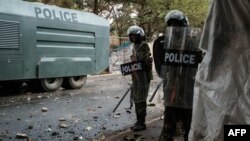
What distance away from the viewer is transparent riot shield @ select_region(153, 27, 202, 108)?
570 centimetres

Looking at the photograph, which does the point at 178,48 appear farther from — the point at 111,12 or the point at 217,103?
the point at 111,12

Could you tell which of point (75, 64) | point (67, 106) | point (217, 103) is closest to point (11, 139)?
point (67, 106)

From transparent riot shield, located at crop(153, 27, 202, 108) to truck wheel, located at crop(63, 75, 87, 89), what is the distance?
979 centimetres

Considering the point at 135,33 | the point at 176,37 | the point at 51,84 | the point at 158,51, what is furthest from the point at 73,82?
the point at 176,37

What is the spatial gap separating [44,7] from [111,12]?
18.8 metres

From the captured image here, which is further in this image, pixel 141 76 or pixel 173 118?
pixel 141 76

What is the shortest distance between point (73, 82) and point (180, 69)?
32.9ft

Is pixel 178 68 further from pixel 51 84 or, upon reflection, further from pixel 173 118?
pixel 51 84

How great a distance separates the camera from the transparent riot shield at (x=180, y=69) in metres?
5.70

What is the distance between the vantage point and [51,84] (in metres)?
14.4

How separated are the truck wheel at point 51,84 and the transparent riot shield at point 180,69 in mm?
8733

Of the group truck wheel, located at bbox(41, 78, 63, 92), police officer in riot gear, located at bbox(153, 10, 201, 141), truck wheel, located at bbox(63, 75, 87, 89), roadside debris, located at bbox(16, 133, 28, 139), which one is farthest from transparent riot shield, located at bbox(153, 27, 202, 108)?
truck wheel, located at bbox(63, 75, 87, 89)

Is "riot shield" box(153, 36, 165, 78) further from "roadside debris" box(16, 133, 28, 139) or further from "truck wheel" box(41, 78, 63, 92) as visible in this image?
"truck wheel" box(41, 78, 63, 92)

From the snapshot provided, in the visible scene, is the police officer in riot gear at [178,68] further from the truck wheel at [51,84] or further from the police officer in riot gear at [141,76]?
the truck wheel at [51,84]
